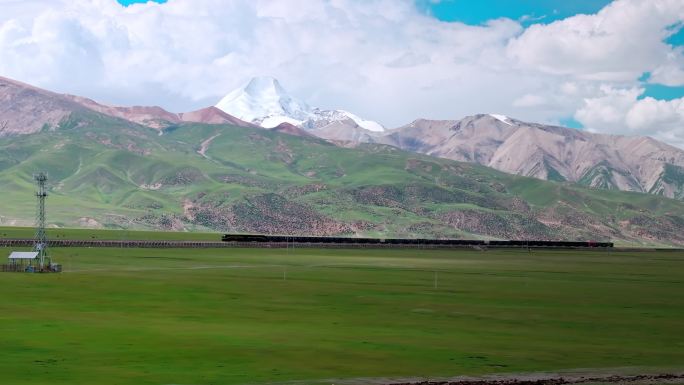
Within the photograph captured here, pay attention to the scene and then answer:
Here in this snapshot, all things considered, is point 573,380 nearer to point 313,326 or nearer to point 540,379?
point 540,379

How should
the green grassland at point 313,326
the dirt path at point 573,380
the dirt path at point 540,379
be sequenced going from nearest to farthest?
the dirt path at point 573,380
the dirt path at point 540,379
the green grassland at point 313,326

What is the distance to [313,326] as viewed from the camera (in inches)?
2434

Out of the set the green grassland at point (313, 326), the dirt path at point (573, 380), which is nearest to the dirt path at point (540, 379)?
the dirt path at point (573, 380)

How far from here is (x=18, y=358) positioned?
1833 inches

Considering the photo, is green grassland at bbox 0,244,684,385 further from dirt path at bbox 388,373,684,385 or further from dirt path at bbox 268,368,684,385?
dirt path at bbox 388,373,684,385

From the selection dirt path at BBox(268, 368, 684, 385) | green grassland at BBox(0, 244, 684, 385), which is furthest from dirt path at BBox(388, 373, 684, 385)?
green grassland at BBox(0, 244, 684, 385)

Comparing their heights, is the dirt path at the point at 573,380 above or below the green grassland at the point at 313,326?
below

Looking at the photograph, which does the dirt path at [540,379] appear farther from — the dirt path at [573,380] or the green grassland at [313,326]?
the green grassland at [313,326]

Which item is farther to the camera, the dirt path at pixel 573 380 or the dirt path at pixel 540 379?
the dirt path at pixel 540 379

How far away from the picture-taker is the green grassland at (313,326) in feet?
151

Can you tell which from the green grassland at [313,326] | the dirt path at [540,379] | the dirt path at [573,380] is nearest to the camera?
the dirt path at [573,380]

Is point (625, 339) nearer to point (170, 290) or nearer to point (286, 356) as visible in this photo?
point (286, 356)

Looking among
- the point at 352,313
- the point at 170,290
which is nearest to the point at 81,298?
the point at 170,290

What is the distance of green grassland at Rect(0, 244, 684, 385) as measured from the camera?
45969mm
